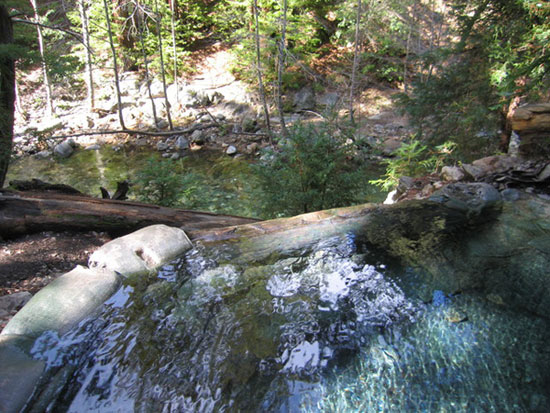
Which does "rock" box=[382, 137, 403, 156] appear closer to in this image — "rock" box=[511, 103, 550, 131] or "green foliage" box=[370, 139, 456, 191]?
"green foliage" box=[370, 139, 456, 191]

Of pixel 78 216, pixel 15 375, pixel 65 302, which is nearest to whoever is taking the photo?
pixel 15 375

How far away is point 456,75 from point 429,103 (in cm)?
67

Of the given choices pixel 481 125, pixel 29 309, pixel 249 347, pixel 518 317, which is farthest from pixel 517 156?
pixel 29 309

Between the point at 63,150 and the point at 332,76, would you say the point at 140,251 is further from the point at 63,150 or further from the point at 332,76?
the point at 332,76

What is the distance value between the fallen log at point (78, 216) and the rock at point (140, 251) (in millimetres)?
595

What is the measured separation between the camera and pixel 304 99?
46.5 ft

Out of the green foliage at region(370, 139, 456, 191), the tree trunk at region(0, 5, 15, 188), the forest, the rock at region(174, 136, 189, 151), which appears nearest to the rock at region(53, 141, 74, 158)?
the forest

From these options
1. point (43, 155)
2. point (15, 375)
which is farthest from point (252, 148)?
point (15, 375)

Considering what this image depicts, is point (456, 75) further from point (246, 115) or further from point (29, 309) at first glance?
point (246, 115)

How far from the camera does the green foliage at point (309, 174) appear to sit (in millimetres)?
4926

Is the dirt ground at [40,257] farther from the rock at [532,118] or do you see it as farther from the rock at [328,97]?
the rock at [328,97]

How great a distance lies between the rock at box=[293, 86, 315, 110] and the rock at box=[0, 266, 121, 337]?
12302 mm

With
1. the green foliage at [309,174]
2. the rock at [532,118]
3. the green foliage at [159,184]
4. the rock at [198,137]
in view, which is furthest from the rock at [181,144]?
the rock at [532,118]

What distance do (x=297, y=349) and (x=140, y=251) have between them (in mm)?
1563
